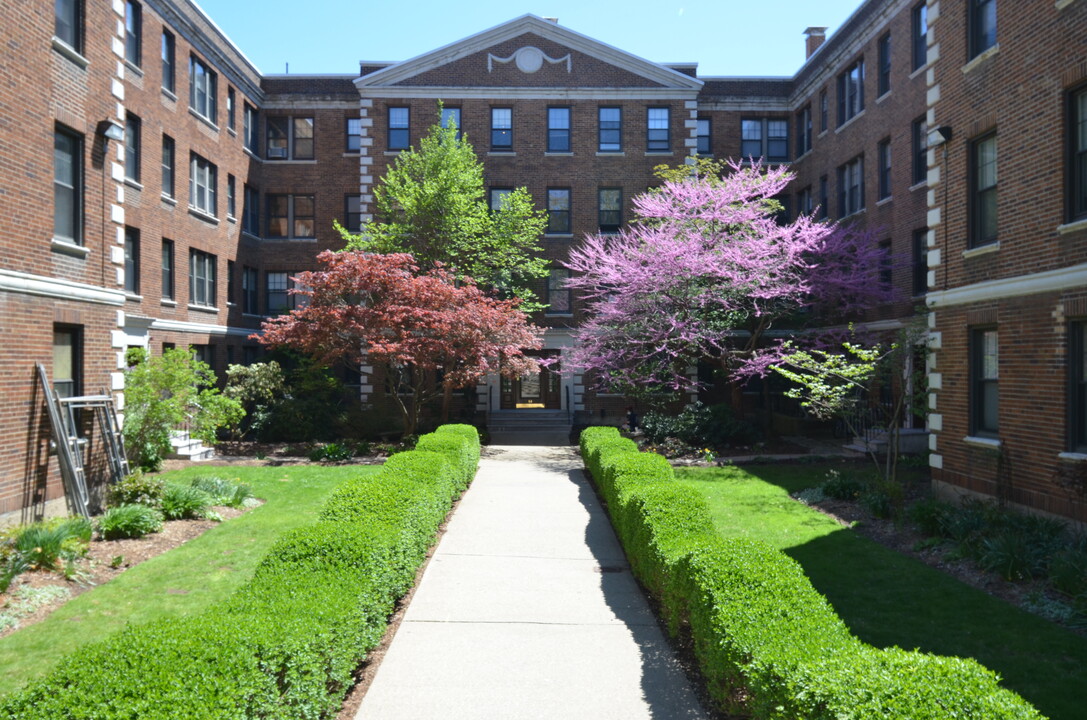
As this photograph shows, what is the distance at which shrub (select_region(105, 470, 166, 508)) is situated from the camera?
1233 cm

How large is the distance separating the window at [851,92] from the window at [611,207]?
8615 mm

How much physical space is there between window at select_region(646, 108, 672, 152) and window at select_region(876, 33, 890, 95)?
8659 mm

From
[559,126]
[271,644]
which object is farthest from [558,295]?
[271,644]

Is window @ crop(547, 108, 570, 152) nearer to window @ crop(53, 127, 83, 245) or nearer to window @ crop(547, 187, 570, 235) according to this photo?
window @ crop(547, 187, 570, 235)

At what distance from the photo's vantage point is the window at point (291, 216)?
31.2 m

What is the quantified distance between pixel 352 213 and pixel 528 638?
89.0ft

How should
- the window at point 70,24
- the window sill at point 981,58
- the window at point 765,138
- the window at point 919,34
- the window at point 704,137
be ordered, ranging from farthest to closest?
the window at point 704,137 < the window at point 765,138 < the window at point 919,34 < the window at point 70,24 < the window sill at point 981,58

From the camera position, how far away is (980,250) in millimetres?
12211

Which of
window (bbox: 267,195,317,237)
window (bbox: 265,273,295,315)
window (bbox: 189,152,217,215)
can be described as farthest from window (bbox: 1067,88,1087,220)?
window (bbox: 265,273,295,315)

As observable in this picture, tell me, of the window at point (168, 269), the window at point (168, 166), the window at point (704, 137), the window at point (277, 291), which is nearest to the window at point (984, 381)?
the window at point (704, 137)

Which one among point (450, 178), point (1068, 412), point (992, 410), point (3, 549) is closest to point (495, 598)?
point (3, 549)

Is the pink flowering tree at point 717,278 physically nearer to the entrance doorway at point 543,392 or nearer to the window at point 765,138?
the entrance doorway at point 543,392

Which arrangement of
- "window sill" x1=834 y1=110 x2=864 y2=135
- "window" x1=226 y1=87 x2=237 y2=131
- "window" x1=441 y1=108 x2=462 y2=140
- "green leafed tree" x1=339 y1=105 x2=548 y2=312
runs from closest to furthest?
"window sill" x1=834 y1=110 x2=864 y2=135 → "green leafed tree" x1=339 y1=105 x2=548 y2=312 → "window" x1=226 y1=87 x2=237 y2=131 → "window" x1=441 y1=108 x2=462 y2=140

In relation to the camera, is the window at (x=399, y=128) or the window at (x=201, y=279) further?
the window at (x=399, y=128)
